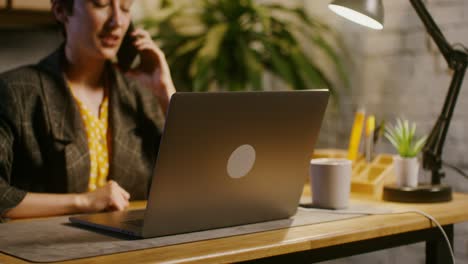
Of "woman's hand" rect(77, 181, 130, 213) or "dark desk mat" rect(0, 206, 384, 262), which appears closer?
"dark desk mat" rect(0, 206, 384, 262)

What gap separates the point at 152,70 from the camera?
6.22 ft

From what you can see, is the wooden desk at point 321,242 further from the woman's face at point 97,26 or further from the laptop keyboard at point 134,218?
the woman's face at point 97,26

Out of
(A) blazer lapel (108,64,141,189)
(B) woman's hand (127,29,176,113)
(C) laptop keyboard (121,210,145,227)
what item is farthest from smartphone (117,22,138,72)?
(C) laptop keyboard (121,210,145,227)

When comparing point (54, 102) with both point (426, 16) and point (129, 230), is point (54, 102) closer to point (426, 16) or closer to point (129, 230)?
point (129, 230)

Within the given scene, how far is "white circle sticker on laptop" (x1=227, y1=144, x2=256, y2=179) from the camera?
118cm

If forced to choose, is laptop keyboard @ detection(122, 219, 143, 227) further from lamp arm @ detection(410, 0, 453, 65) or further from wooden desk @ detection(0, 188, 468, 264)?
lamp arm @ detection(410, 0, 453, 65)

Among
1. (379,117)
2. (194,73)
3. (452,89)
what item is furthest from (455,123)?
(194,73)

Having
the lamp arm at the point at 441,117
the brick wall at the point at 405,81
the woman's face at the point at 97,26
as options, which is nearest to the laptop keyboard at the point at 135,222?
the woman's face at the point at 97,26

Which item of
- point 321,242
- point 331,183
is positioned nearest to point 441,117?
point 331,183

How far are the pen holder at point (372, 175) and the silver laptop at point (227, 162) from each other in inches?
16.8

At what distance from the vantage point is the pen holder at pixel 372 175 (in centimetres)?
172

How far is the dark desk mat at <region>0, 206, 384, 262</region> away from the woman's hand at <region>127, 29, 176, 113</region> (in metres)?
0.59

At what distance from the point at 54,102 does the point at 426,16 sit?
900 millimetres

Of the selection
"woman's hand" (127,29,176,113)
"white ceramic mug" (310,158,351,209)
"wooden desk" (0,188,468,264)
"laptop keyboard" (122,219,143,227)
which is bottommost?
"wooden desk" (0,188,468,264)
